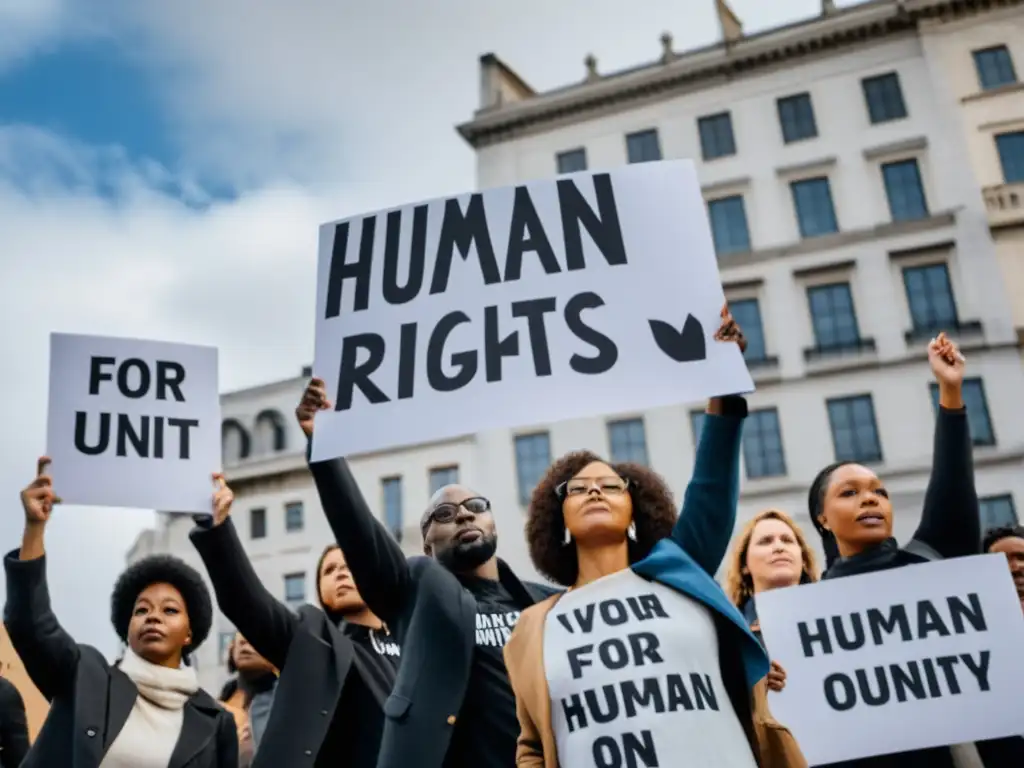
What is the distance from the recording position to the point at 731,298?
25859 millimetres

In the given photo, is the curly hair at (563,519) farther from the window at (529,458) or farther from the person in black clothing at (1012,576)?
the window at (529,458)

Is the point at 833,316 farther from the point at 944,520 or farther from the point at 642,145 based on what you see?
the point at 944,520

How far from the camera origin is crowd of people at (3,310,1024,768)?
2676 millimetres

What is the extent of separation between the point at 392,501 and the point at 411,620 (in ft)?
89.5

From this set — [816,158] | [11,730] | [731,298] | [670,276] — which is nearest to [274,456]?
[731,298]

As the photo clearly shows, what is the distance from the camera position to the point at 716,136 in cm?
2744

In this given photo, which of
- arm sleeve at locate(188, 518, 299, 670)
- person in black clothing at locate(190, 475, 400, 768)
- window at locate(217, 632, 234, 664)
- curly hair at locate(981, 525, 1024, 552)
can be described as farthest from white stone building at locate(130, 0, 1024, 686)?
arm sleeve at locate(188, 518, 299, 670)

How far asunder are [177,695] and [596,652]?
223 cm

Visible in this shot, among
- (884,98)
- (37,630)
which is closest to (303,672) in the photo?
(37,630)

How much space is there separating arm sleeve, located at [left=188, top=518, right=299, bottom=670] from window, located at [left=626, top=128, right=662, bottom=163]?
25016mm

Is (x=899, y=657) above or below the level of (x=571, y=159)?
below

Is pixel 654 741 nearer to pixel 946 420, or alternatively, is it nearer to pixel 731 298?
pixel 946 420

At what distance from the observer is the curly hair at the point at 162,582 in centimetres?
443

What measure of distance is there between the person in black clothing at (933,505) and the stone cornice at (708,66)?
25271 millimetres
